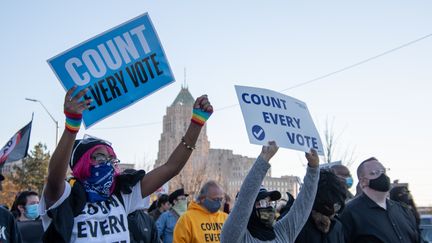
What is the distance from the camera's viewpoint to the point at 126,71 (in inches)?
176

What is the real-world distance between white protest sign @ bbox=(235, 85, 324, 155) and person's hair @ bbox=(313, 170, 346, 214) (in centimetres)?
25

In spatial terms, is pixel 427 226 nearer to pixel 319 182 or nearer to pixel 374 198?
pixel 374 198

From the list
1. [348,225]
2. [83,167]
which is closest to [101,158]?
[83,167]

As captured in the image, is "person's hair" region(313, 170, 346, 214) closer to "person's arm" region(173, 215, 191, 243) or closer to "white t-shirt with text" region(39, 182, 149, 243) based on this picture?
"white t-shirt with text" region(39, 182, 149, 243)

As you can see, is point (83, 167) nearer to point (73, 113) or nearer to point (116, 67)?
point (73, 113)

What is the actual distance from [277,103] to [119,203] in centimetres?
184

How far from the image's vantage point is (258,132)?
4660 millimetres

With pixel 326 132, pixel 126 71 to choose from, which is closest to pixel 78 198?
pixel 126 71

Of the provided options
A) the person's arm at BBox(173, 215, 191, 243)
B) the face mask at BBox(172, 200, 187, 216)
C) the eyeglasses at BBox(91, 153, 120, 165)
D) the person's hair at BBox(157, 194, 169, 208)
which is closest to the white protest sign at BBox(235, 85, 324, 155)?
the eyeglasses at BBox(91, 153, 120, 165)

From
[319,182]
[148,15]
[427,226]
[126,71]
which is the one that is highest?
[148,15]

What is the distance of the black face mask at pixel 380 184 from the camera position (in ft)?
18.6

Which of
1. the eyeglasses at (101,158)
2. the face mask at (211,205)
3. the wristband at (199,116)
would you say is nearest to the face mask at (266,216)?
the wristband at (199,116)

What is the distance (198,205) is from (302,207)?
8.32 feet

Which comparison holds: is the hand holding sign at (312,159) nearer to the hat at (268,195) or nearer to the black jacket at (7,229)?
the hat at (268,195)
